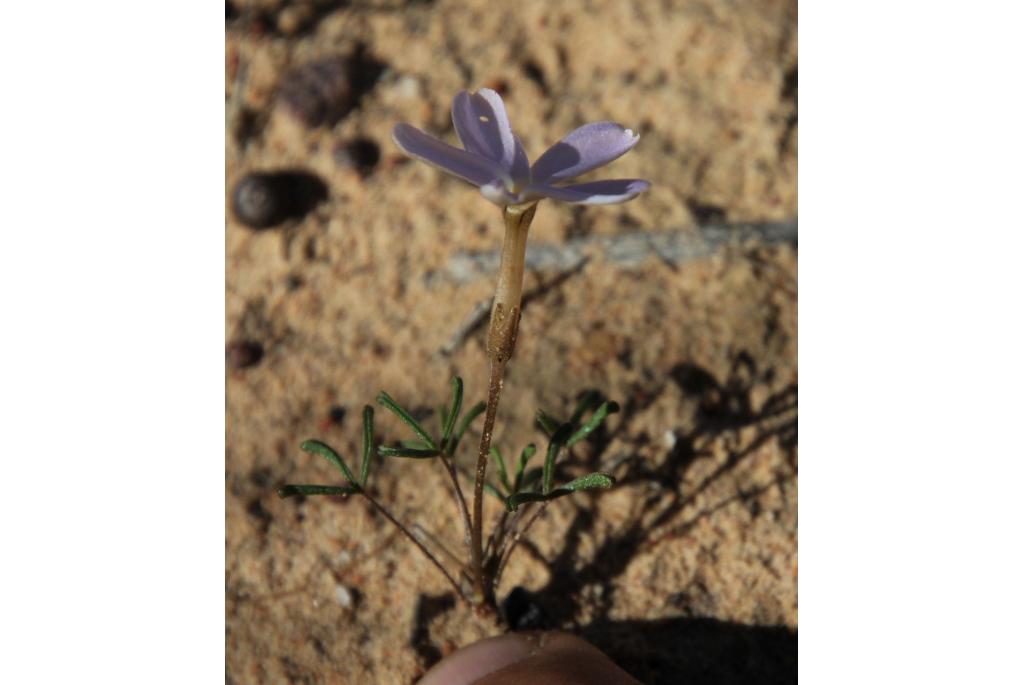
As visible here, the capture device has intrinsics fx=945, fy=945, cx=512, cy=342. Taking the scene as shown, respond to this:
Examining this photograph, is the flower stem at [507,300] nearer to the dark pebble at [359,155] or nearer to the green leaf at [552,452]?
the green leaf at [552,452]

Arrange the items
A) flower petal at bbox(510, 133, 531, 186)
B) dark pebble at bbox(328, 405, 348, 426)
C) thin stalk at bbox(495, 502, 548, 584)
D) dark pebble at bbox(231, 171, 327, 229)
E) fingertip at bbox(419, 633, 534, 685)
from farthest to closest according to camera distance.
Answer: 1. dark pebble at bbox(231, 171, 327, 229)
2. dark pebble at bbox(328, 405, 348, 426)
3. thin stalk at bbox(495, 502, 548, 584)
4. fingertip at bbox(419, 633, 534, 685)
5. flower petal at bbox(510, 133, 531, 186)

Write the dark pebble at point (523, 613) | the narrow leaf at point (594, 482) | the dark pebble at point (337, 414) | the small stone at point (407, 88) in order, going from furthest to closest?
the small stone at point (407, 88), the dark pebble at point (337, 414), the dark pebble at point (523, 613), the narrow leaf at point (594, 482)

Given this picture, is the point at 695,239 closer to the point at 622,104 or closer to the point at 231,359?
the point at 622,104

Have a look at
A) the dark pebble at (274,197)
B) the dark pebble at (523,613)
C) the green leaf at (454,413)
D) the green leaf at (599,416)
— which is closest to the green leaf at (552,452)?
the green leaf at (599,416)

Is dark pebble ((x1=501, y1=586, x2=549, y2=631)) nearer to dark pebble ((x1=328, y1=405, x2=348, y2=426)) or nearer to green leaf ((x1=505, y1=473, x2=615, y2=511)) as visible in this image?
green leaf ((x1=505, y1=473, x2=615, y2=511))

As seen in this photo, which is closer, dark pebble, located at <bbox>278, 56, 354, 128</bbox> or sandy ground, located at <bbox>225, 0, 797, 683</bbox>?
sandy ground, located at <bbox>225, 0, 797, 683</bbox>

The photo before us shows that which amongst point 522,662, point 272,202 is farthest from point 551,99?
point 522,662

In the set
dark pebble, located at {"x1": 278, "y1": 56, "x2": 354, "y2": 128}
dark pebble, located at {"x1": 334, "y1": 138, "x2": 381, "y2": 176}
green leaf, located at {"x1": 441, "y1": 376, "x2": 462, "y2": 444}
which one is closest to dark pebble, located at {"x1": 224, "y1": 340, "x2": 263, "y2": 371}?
dark pebble, located at {"x1": 334, "y1": 138, "x2": 381, "y2": 176}
